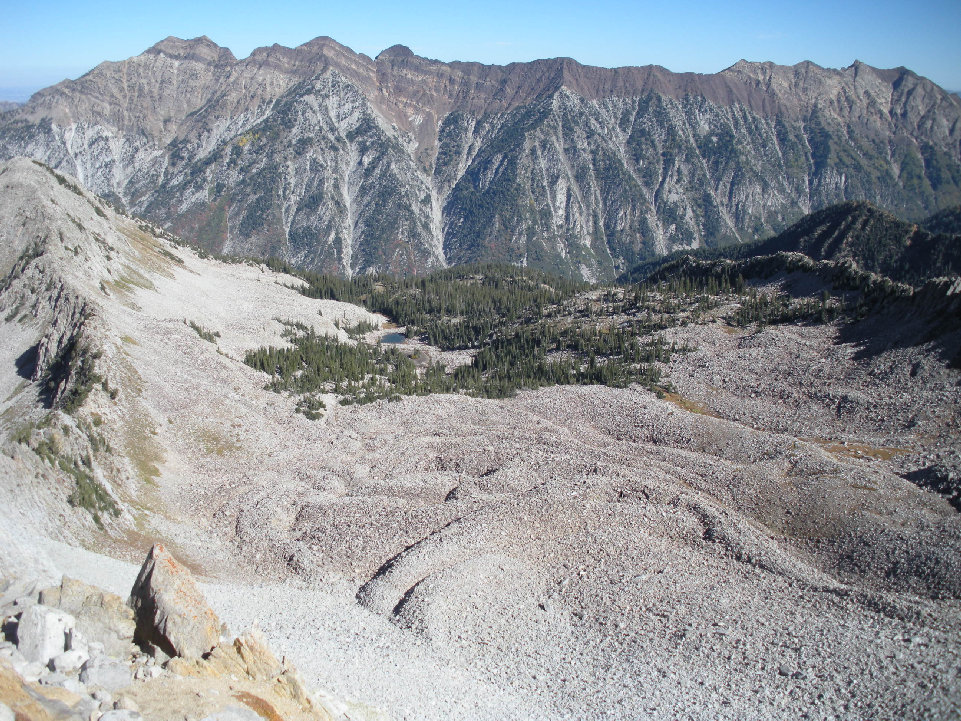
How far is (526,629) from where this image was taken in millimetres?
38344

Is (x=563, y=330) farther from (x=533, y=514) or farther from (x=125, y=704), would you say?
(x=125, y=704)

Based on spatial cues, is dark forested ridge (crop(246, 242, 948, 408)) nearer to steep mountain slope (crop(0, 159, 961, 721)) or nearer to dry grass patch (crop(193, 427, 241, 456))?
steep mountain slope (crop(0, 159, 961, 721))

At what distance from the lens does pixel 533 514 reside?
4959 centimetres

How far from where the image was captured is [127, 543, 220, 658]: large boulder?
82.0ft

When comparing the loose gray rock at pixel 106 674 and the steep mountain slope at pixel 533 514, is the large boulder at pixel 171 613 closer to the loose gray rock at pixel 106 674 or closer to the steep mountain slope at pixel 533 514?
the loose gray rock at pixel 106 674

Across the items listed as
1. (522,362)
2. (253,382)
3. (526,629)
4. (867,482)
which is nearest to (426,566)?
(526,629)

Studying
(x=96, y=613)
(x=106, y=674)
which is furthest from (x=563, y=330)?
(x=106, y=674)

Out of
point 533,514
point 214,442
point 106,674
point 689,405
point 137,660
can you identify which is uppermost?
point 689,405

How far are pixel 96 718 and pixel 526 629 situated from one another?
80.9 feet

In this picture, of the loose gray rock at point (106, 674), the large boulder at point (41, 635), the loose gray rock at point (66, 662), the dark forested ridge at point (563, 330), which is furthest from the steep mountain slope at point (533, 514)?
the large boulder at point (41, 635)

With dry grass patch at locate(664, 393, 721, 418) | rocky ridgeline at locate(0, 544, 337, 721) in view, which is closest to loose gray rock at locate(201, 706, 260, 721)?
rocky ridgeline at locate(0, 544, 337, 721)

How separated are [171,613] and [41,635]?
15.5ft

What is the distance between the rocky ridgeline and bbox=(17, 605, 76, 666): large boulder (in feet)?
0.11

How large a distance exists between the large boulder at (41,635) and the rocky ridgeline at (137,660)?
0.03 meters
